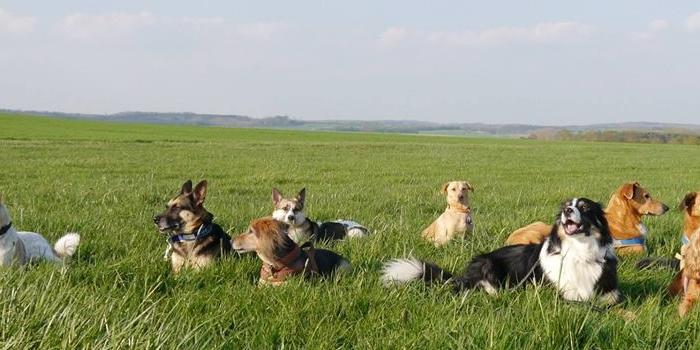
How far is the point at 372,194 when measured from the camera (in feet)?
48.6

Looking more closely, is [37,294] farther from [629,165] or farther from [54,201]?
[629,165]

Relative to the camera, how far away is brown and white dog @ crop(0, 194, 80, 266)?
604 centimetres

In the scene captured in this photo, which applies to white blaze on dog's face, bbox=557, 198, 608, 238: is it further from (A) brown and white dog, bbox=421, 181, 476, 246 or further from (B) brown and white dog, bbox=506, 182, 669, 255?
(A) brown and white dog, bbox=421, 181, 476, 246

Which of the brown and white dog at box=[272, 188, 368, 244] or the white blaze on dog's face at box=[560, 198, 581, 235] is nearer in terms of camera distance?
the white blaze on dog's face at box=[560, 198, 581, 235]

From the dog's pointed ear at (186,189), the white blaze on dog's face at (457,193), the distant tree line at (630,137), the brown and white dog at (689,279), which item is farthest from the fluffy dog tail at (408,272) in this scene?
the distant tree line at (630,137)

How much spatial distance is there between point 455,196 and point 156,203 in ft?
18.3

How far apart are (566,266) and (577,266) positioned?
0.09m

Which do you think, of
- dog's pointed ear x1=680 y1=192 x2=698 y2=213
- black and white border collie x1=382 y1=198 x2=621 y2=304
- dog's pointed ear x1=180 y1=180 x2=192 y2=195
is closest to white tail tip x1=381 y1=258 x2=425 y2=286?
black and white border collie x1=382 y1=198 x2=621 y2=304

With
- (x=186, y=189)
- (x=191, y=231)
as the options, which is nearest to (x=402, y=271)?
(x=191, y=231)

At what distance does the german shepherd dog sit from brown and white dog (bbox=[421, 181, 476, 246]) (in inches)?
104

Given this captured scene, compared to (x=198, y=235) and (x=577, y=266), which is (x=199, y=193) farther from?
(x=577, y=266)

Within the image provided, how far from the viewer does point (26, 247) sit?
6473 millimetres

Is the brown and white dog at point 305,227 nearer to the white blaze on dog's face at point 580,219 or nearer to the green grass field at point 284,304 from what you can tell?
the green grass field at point 284,304

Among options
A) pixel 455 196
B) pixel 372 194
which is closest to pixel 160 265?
pixel 455 196
